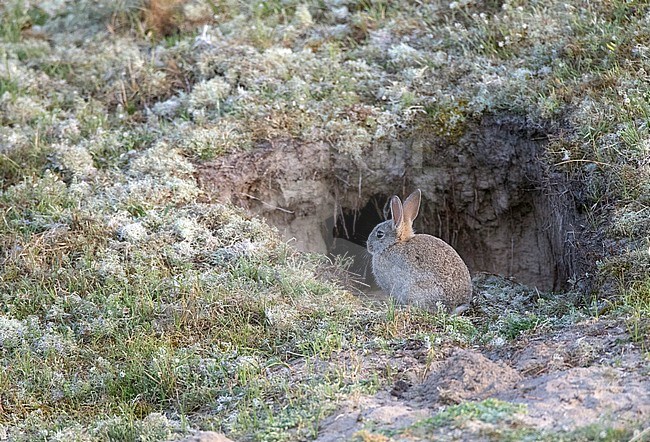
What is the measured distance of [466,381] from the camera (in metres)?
5.28

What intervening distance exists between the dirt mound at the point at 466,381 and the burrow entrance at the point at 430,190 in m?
3.01

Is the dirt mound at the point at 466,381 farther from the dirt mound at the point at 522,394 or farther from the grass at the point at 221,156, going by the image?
the grass at the point at 221,156

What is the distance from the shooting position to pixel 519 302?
7547 mm

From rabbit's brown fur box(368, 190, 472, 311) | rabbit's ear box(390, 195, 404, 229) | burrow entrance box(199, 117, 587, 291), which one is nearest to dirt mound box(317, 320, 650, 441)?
rabbit's brown fur box(368, 190, 472, 311)

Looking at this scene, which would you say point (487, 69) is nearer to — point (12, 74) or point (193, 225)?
point (193, 225)

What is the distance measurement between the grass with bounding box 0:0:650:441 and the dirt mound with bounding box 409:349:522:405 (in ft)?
1.02

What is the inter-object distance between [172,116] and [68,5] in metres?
3.18

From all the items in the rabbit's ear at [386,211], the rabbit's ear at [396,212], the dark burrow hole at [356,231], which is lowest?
the dark burrow hole at [356,231]

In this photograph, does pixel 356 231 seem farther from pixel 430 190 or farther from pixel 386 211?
pixel 430 190

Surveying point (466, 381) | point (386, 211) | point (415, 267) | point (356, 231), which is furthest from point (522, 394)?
point (356, 231)

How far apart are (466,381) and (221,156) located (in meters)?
4.14

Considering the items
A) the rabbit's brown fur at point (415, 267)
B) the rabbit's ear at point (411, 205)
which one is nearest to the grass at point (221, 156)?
the rabbit's brown fur at point (415, 267)

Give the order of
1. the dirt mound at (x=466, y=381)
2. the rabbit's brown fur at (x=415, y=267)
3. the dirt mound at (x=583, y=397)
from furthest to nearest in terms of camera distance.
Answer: the rabbit's brown fur at (x=415, y=267), the dirt mound at (x=466, y=381), the dirt mound at (x=583, y=397)

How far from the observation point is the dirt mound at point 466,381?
5.20 meters
